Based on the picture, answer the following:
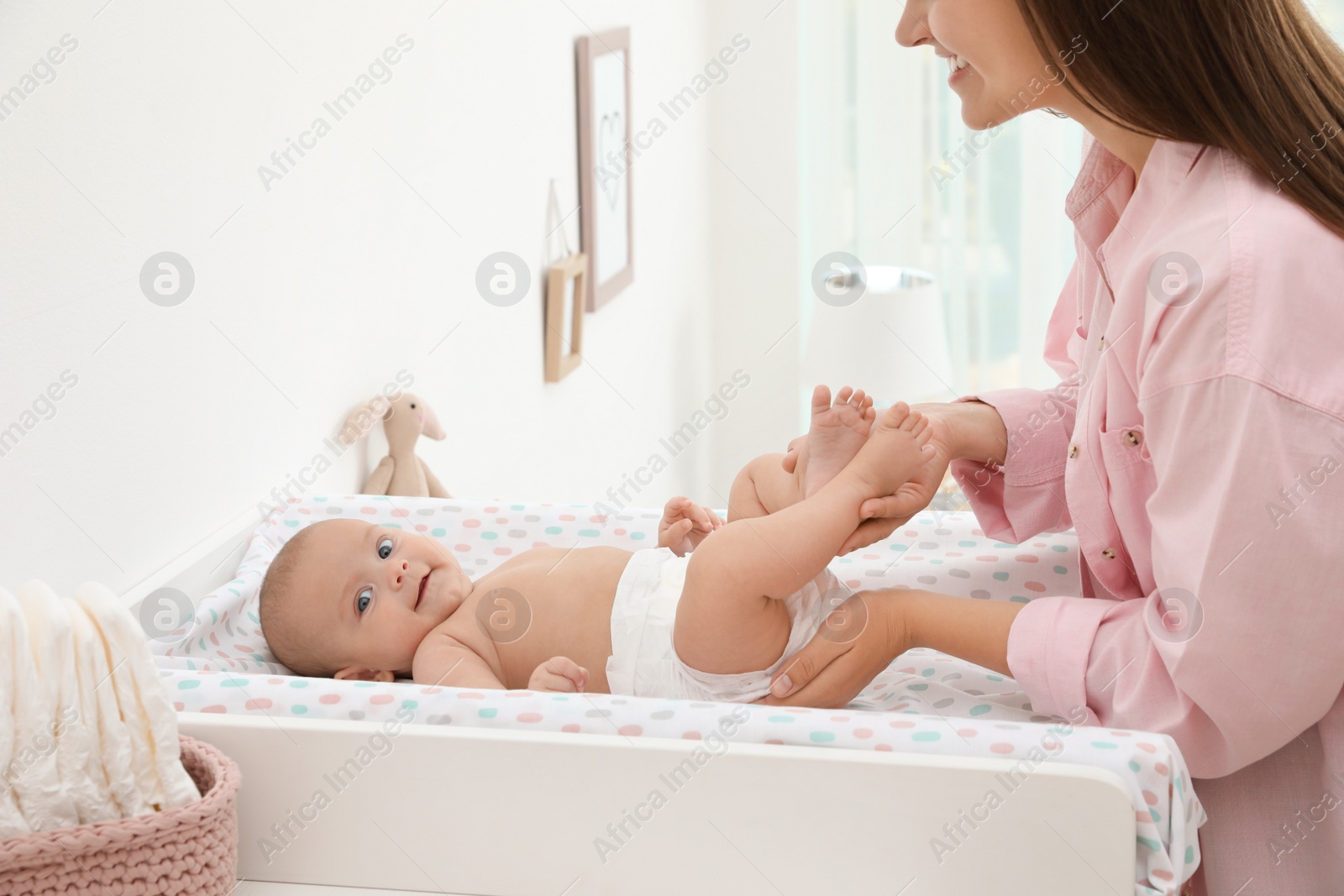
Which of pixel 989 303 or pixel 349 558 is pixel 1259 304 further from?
pixel 989 303

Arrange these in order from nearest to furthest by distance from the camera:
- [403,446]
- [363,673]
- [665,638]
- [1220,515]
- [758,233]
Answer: [1220,515], [665,638], [363,673], [403,446], [758,233]

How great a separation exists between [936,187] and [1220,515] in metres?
2.71

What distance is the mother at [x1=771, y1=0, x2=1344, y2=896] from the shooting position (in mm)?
760

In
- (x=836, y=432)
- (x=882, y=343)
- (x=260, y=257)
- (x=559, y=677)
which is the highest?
(x=260, y=257)

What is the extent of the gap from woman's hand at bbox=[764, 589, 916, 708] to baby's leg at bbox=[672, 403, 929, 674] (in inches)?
1.4

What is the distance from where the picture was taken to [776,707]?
2.78 ft

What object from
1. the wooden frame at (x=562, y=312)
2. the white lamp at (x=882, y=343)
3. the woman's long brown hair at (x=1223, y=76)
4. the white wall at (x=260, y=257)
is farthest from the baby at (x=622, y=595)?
the white lamp at (x=882, y=343)

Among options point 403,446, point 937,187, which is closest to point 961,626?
point 403,446

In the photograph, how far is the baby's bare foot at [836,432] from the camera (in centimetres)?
105

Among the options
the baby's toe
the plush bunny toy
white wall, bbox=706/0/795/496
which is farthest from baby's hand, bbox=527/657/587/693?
white wall, bbox=706/0/795/496

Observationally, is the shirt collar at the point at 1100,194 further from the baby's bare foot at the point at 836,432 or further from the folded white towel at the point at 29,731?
the folded white towel at the point at 29,731

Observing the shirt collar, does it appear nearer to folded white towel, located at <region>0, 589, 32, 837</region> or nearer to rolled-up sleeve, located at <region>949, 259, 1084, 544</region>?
rolled-up sleeve, located at <region>949, 259, 1084, 544</region>

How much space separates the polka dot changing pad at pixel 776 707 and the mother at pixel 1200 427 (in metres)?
0.07

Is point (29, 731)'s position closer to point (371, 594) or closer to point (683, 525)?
point (371, 594)
